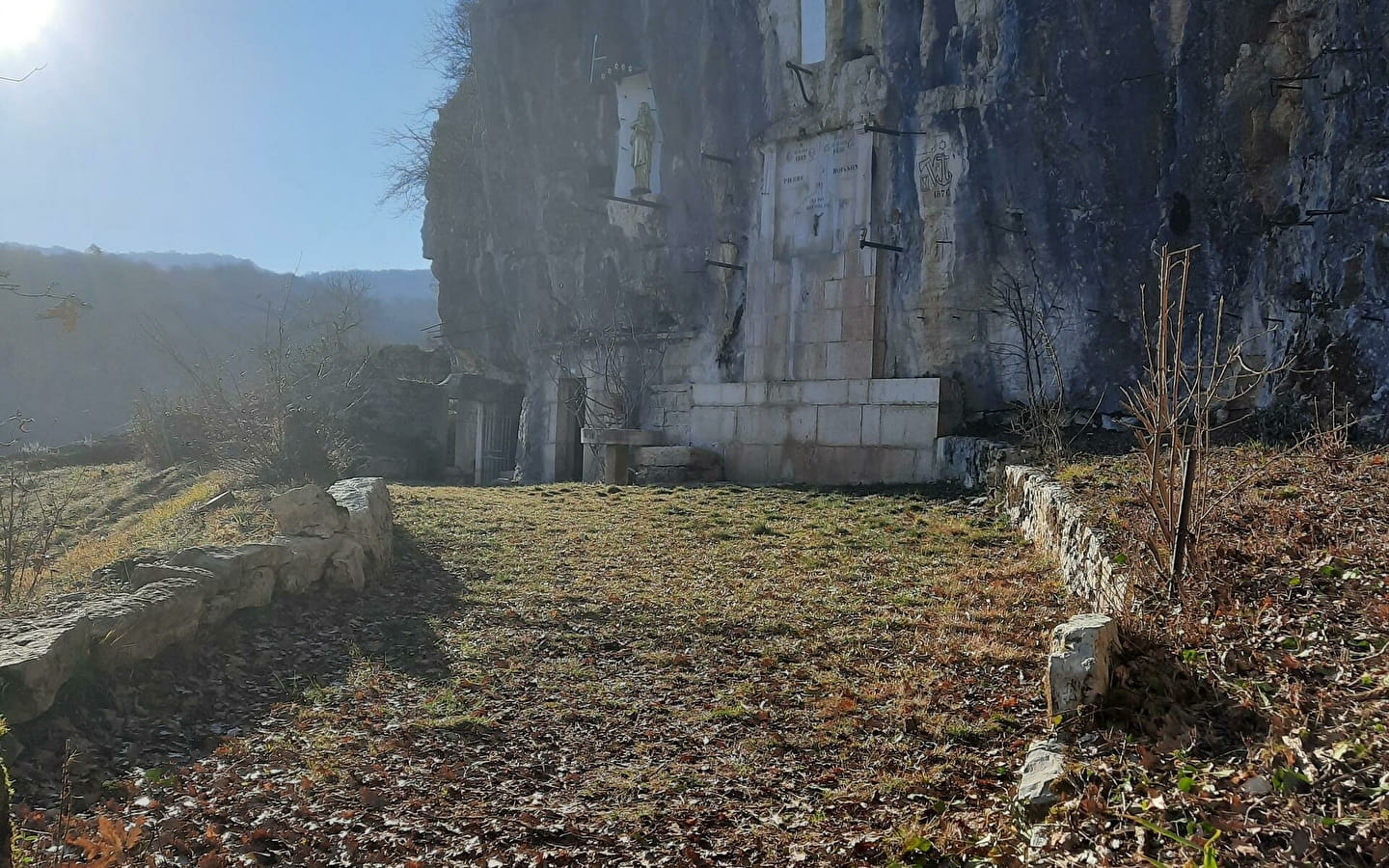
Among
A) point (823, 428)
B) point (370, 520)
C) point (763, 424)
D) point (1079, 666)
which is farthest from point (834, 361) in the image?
point (1079, 666)

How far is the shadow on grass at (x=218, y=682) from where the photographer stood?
379 cm

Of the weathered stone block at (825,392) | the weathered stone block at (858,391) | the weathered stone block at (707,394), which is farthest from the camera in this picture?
the weathered stone block at (707,394)

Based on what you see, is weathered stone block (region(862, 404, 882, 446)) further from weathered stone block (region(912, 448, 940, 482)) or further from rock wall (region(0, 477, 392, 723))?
rock wall (region(0, 477, 392, 723))

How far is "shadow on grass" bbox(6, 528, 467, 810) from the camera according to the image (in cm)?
379

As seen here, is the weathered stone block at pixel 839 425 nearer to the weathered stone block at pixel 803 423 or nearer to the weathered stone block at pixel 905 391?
the weathered stone block at pixel 803 423

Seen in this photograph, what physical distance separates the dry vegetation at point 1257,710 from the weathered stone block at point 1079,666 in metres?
0.09

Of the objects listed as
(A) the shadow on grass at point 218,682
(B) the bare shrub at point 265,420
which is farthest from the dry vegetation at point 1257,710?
(B) the bare shrub at point 265,420

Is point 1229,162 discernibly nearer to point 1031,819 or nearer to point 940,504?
point 940,504

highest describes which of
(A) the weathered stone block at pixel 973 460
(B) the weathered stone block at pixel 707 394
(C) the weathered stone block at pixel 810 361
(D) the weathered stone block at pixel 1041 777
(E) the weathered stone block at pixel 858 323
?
(E) the weathered stone block at pixel 858 323

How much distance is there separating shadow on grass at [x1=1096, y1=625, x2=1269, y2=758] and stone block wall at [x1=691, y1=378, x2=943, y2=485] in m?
8.29

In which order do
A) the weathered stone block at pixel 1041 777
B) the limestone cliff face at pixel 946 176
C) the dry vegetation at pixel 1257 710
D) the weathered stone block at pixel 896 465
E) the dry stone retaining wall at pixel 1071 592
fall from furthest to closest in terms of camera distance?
the weathered stone block at pixel 896 465 < the limestone cliff face at pixel 946 176 < the dry stone retaining wall at pixel 1071 592 < the weathered stone block at pixel 1041 777 < the dry vegetation at pixel 1257 710

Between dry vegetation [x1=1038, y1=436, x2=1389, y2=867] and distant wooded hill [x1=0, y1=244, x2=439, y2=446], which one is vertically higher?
distant wooded hill [x1=0, y1=244, x2=439, y2=446]

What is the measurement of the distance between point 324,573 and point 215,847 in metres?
3.54

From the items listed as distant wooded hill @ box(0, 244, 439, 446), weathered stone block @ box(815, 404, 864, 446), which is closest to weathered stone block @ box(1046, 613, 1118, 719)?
weathered stone block @ box(815, 404, 864, 446)
